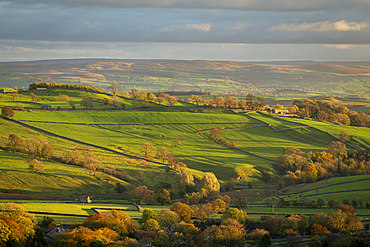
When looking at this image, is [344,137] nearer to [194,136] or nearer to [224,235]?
[194,136]

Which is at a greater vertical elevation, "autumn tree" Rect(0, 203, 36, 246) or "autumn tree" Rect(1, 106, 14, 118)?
"autumn tree" Rect(1, 106, 14, 118)

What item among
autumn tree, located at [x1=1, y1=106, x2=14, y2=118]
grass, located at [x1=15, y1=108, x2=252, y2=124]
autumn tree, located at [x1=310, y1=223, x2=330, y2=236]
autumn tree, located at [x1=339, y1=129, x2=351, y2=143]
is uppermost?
autumn tree, located at [x1=1, y1=106, x2=14, y2=118]

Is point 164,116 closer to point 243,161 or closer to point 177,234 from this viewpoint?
point 243,161

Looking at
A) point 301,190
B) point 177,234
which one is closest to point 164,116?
point 301,190

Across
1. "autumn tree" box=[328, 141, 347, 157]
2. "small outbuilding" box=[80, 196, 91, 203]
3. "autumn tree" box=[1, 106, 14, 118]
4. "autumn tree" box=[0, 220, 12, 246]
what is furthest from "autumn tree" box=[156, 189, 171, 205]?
"autumn tree" box=[1, 106, 14, 118]

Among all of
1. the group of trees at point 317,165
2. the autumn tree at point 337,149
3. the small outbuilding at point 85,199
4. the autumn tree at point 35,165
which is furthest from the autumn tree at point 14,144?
the autumn tree at point 337,149

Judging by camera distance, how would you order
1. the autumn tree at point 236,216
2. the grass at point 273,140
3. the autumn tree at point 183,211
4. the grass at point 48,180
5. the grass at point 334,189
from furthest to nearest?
1. the grass at point 273,140
2. the grass at point 334,189
3. the grass at point 48,180
4. the autumn tree at point 183,211
5. the autumn tree at point 236,216

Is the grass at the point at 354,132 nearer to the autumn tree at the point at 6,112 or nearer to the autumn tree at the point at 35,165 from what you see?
the autumn tree at the point at 35,165

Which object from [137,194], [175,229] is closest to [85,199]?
[137,194]

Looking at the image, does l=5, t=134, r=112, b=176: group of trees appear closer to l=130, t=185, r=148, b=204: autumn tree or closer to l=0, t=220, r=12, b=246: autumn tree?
l=130, t=185, r=148, b=204: autumn tree
